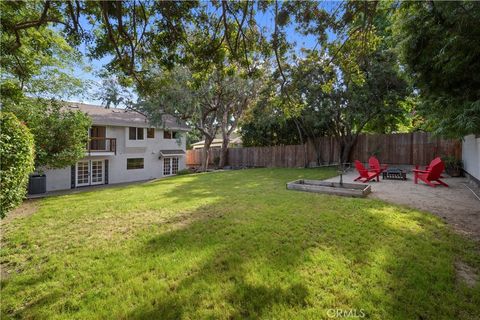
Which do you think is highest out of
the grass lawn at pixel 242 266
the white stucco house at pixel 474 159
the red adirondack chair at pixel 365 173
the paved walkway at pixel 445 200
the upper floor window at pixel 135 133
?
the upper floor window at pixel 135 133

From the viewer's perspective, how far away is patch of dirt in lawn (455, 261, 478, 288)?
270 cm

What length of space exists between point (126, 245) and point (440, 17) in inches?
310

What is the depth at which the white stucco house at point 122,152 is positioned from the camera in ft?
48.9

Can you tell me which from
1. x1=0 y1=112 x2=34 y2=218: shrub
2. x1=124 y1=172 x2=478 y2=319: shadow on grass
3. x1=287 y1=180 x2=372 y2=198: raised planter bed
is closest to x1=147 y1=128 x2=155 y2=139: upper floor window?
x1=287 y1=180 x2=372 y2=198: raised planter bed

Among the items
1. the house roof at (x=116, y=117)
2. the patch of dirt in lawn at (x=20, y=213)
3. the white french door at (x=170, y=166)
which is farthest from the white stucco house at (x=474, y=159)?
the white french door at (x=170, y=166)

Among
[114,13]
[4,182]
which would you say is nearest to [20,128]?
[4,182]

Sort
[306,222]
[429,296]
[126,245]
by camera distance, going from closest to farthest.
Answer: [429,296] < [126,245] < [306,222]

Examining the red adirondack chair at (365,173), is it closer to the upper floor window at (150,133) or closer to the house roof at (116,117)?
the house roof at (116,117)

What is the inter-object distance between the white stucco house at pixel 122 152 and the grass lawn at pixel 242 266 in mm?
10500

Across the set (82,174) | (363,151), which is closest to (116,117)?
(82,174)

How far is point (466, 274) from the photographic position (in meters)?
2.88

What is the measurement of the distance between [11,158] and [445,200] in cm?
989

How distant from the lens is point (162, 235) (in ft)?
14.6

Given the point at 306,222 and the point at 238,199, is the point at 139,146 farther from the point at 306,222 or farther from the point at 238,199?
the point at 306,222
